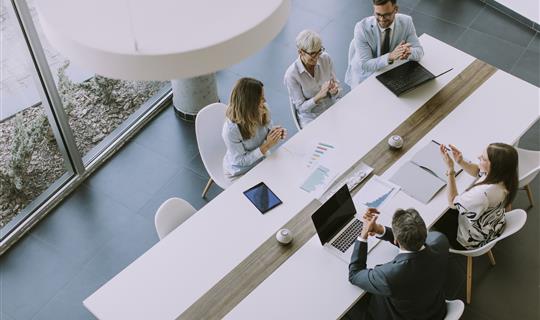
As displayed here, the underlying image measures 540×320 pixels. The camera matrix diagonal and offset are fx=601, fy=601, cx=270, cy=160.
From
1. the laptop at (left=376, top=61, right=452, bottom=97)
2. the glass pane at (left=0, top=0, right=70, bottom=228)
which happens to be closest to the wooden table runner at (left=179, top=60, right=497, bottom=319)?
the laptop at (left=376, top=61, right=452, bottom=97)

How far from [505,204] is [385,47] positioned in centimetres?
165

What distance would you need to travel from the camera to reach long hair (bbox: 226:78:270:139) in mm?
3959

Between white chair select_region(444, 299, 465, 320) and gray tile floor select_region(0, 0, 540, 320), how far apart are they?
2.84ft

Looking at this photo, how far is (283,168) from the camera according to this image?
4105 millimetres

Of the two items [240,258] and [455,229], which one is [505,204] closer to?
[455,229]

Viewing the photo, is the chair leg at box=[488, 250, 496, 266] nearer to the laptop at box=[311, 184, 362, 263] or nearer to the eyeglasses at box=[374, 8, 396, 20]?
the laptop at box=[311, 184, 362, 263]

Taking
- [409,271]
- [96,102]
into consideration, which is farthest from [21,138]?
[409,271]

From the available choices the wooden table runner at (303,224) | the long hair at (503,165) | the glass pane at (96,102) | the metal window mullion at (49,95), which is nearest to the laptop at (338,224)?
the wooden table runner at (303,224)

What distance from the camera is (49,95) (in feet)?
15.3

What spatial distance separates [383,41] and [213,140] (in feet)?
5.14

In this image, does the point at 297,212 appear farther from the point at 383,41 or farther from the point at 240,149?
the point at 383,41

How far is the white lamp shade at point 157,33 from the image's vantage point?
170 centimetres

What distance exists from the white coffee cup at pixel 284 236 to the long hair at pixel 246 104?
82 cm

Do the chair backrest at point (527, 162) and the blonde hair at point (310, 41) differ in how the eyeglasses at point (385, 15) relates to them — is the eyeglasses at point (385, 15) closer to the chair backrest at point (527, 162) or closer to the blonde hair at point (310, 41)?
the blonde hair at point (310, 41)
